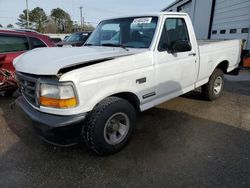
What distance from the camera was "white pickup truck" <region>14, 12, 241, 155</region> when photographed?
2523 mm

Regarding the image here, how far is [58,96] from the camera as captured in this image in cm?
248

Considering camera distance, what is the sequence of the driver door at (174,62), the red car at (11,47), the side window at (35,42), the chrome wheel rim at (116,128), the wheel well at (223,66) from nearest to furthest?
the chrome wheel rim at (116,128) → the driver door at (174,62) → the red car at (11,47) → the wheel well at (223,66) → the side window at (35,42)

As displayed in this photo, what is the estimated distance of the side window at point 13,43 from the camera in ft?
17.1

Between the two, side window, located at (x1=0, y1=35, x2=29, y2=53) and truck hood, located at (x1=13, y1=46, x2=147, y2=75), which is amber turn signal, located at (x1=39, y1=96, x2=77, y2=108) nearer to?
truck hood, located at (x1=13, y1=46, x2=147, y2=75)

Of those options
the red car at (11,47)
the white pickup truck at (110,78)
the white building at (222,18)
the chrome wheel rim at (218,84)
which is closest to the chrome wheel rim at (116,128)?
the white pickup truck at (110,78)

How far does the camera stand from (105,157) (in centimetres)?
304

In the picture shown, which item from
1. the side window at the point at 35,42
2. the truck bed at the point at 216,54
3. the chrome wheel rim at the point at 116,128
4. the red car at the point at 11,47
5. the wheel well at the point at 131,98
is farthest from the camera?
the side window at the point at 35,42

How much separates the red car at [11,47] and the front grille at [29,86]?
2207 mm

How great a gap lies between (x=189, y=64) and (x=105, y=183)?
2.58 metres

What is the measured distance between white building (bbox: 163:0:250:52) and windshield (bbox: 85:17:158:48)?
275 inches

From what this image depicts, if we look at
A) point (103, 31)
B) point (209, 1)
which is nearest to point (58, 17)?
point (209, 1)

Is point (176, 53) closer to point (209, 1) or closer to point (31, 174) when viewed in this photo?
point (31, 174)

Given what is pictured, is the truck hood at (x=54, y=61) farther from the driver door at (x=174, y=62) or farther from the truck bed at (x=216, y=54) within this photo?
the truck bed at (x=216, y=54)

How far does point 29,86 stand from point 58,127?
77 centimetres
